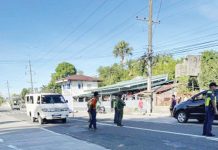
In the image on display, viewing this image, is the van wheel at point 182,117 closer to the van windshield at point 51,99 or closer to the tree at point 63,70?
the van windshield at point 51,99

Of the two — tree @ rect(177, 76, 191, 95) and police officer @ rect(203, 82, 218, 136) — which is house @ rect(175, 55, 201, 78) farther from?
police officer @ rect(203, 82, 218, 136)

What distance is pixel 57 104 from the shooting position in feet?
80.2

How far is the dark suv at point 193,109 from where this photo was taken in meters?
19.3

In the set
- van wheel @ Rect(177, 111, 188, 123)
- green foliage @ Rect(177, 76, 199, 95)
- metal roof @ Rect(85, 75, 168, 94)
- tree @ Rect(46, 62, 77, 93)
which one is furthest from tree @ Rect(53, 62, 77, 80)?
van wheel @ Rect(177, 111, 188, 123)

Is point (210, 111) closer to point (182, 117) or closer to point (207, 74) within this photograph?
point (182, 117)

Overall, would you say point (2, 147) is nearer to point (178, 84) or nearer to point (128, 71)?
point (178, 84)

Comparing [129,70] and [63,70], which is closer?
[129,70]

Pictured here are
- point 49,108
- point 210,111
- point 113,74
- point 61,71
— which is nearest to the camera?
point 210,111

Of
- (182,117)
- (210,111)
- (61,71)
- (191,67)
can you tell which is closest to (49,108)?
(182,117)

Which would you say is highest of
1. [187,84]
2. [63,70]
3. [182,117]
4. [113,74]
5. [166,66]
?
[63,70]

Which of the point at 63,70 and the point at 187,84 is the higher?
the point at 63,70

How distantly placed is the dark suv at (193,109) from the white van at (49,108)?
302 inches

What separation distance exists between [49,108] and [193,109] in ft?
30.9

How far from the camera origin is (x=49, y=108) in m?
24.0
